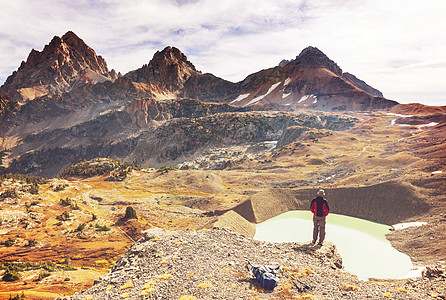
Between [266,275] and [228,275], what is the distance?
68.2 inches

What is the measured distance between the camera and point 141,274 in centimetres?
1133

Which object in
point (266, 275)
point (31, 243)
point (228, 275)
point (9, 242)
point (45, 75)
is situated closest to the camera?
point (266, 275)

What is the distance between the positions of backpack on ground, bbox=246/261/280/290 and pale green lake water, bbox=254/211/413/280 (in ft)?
34.8

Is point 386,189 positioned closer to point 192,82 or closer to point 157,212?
point 157,212

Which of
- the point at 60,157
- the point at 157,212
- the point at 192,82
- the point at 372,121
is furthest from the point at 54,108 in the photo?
the point at 372,121

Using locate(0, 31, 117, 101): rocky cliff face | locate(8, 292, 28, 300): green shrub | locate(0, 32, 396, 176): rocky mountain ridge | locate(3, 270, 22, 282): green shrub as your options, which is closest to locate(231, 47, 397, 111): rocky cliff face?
locate(0, 32, 396, 176): rocky mountain ridge

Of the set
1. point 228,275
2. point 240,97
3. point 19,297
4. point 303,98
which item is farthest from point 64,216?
point 303,98

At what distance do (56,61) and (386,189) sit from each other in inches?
9421

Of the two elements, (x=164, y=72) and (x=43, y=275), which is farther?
(x=164, y=72)

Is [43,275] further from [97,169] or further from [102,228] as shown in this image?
[97,169]

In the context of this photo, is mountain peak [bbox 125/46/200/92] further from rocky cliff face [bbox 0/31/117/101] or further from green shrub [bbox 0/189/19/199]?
green shrub [bbox 0/189/19/199]

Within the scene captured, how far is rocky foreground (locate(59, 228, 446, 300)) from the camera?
9430mm

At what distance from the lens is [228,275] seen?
10.6 metres

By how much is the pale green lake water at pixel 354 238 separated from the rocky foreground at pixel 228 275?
268 inches
